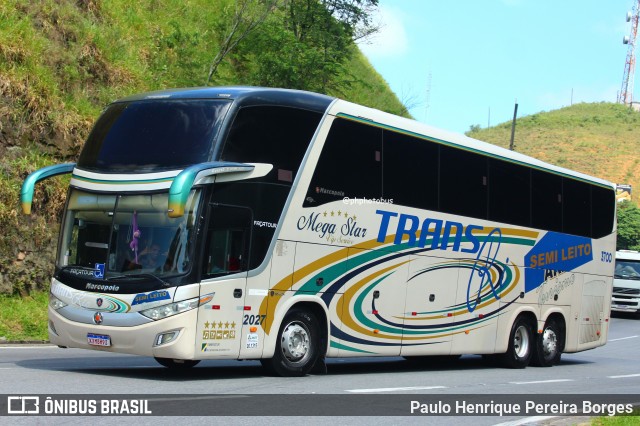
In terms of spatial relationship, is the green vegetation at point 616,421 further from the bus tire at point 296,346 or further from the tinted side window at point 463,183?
the tinted side window at point 463,183

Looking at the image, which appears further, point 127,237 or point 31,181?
point 31,181

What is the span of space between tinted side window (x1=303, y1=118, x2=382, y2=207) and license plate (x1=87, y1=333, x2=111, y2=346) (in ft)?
10.9

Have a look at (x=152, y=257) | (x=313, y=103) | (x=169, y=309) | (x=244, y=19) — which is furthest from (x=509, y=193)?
(x=244, y=19)

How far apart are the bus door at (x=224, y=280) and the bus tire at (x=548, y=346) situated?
9065 mm

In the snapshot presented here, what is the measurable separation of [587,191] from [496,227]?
14.3ft

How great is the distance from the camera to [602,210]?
74.5 feet

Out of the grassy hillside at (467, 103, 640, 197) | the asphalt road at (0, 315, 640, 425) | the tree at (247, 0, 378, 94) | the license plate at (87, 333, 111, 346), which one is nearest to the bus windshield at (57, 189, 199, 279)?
the license plate at (87, 333, 111, 346)

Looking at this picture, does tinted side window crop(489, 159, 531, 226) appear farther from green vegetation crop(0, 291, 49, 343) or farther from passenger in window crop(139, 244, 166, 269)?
green vegetation crop(0, 291, 49, 343)

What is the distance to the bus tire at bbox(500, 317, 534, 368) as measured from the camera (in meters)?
19.6

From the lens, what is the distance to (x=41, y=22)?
89.4 ft

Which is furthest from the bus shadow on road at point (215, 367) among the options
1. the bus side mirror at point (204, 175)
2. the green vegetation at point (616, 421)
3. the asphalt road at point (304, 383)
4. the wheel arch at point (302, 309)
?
the green vegetation at point (616, 421)

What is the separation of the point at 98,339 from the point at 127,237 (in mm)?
1343

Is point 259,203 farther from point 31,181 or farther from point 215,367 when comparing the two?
point 215,367

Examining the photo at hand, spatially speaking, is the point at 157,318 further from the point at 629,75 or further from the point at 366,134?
the point at 629,75
